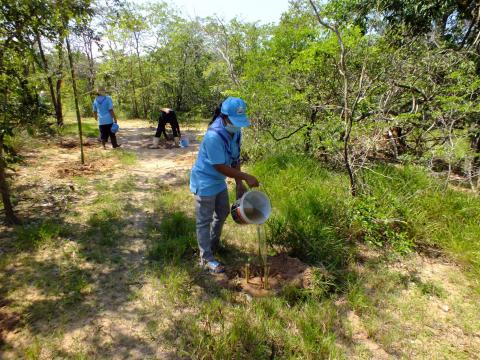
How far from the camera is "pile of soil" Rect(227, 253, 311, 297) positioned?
2.85m

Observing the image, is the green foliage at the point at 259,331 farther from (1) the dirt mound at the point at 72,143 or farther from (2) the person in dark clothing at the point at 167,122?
(1) the dirt mound at the point at 72,143

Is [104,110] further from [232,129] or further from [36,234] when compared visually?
[232,129]

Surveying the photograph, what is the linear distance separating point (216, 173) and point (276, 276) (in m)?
1.18

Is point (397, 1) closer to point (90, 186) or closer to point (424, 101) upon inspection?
point (424, 101)

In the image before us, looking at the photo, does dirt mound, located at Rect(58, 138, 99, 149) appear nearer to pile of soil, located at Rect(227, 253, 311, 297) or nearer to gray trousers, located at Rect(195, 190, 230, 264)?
gray trousers, located at Rect(195, 190, 230, 264)

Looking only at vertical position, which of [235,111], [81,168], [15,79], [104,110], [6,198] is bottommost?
[81,168]

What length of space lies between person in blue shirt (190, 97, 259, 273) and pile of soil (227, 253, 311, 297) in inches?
8.7

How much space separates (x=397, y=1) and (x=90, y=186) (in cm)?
815

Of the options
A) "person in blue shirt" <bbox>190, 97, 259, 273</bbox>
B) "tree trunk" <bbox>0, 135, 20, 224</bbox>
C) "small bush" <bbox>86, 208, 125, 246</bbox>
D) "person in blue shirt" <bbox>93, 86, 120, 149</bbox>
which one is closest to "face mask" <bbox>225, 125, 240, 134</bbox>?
"person in blue shirt" <bbox>190, 97, 259, 273</bbox>

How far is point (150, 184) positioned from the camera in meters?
5.36

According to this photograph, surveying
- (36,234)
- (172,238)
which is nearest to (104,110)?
(36,234)

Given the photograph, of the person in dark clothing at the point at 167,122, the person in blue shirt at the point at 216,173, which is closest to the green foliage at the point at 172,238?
the person in blue shirt at the point at 216,173

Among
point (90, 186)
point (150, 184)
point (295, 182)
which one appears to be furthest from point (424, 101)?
point (90, 186)

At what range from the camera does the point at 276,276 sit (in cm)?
300
